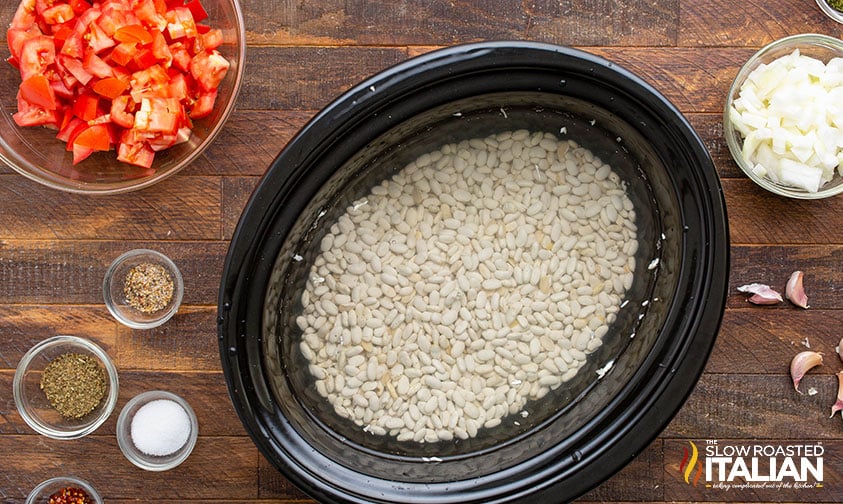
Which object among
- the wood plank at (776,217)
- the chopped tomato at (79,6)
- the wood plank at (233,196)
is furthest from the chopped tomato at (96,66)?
the wood plank at (776,217)

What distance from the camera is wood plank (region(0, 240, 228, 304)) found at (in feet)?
5.40

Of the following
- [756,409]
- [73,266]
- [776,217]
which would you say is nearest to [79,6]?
[73,266]

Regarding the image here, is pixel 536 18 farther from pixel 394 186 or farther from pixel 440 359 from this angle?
pixel 440 359

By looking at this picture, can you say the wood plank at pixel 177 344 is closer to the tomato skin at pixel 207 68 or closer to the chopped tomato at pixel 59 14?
the tomato skin at pixel 207 68

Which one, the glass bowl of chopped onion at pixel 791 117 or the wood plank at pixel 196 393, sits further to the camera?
the wood plank at pixel 196 393

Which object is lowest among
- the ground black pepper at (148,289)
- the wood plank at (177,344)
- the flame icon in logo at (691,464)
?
the wood plank at (177,344)

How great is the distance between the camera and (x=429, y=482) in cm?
144

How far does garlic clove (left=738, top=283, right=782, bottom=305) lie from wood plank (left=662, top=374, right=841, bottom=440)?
0.17 m

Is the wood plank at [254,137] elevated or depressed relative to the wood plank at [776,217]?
depressed

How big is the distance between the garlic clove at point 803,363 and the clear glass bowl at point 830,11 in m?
0.74

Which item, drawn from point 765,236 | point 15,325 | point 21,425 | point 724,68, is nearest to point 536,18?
point 724,68

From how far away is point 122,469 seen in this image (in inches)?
66.2

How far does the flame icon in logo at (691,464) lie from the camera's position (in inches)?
66.2

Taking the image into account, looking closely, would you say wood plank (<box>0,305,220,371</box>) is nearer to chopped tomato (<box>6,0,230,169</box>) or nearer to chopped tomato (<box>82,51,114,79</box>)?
chopped tomato (<box>6,0,230,169</box>)
